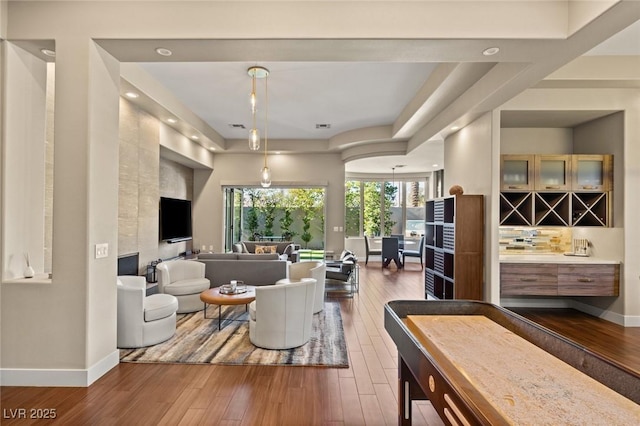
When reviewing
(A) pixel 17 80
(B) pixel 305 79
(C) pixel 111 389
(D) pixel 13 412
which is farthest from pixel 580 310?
(A) pixel 17 80

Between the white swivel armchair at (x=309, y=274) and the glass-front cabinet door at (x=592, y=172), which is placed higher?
the glass-front cabinet door at (x=592, y=172)

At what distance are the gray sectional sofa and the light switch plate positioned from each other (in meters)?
2.49

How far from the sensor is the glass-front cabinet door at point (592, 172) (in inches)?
175

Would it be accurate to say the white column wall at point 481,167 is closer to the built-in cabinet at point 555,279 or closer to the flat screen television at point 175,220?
the built-in cabinet at point 555,279

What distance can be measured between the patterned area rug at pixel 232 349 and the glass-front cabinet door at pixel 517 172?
3.09 meters

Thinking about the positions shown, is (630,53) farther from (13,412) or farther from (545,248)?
(13,412)

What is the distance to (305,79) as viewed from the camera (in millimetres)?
4676

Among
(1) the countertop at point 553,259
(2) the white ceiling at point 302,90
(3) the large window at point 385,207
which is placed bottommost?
(1) the countertop at point 553,259

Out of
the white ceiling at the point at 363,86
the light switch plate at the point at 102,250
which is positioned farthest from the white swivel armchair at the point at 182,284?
the white ceiling at the point at 363,86

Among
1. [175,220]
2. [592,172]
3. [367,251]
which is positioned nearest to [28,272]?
[175,220]

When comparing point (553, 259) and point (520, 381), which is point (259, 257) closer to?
point (553, 259)

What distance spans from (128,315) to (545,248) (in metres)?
5.75

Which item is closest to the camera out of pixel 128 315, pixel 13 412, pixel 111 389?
pixel 13 412

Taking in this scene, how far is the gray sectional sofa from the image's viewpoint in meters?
5.30
